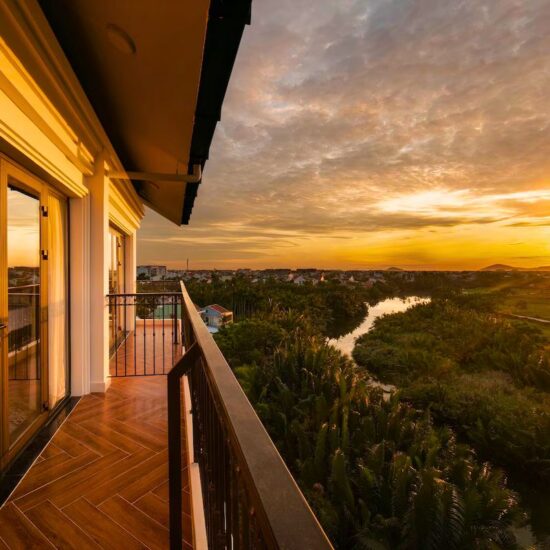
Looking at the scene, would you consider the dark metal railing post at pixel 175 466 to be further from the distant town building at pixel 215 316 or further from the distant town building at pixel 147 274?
the distant town building at pixel 215 316

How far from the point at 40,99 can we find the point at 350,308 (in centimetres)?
2948

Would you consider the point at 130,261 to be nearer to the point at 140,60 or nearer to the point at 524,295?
the point at 140,60

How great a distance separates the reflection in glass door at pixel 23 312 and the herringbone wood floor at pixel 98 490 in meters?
0.33

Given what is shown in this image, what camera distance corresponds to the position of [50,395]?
2979 mm

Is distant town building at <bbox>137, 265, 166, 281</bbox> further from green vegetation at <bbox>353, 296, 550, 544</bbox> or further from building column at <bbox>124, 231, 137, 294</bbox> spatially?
green vegetation at <bbox>353, 296, 550, 544</bbox>

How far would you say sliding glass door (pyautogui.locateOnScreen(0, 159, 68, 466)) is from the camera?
2.24 meters

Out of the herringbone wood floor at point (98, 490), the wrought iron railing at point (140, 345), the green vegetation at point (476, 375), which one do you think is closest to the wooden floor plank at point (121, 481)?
the herringbone wood floor at point (98, 490)

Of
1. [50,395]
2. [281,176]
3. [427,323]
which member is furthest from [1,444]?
[427,323]

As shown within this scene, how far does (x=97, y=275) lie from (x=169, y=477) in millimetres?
2575

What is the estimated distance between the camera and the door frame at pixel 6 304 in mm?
2184

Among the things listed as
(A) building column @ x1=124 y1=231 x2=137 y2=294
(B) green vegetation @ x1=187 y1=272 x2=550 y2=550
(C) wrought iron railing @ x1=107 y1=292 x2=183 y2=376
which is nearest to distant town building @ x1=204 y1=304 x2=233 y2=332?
(B) green vegetation @ x1=187 y1=272 x2=550 y2=550

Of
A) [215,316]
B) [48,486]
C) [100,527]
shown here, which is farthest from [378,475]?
[215,316]

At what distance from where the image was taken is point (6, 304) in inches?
87.9

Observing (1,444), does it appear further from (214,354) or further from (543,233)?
(543,233)
